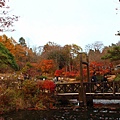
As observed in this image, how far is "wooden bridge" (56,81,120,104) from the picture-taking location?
15.4 meters

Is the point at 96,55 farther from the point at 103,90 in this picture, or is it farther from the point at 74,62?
the point at 103,90

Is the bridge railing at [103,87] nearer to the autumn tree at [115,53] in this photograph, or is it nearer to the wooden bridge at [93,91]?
the wooden bridge at [93,91]

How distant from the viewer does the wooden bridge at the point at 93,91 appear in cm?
1545

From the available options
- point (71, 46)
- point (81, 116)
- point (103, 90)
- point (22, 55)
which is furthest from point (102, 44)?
point (81, 116)

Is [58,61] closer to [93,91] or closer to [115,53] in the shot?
[93,91]

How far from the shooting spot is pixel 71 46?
39.4m

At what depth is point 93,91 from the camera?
16.6 m

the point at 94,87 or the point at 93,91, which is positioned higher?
the point at 94,87

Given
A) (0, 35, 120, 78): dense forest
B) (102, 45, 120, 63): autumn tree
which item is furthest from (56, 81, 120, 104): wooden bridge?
(0, 35, 120, 78): dense forest

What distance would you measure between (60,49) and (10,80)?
76.2 feet

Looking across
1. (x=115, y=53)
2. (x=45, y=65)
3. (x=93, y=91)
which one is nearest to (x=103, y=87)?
(x=93, y=91)

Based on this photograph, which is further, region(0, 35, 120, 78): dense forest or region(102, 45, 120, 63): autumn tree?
region(0, 35, 120, 78): dense forest

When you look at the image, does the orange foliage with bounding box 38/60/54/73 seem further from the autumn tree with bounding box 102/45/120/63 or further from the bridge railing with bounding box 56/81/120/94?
the autumn tree with bounding box 102/45/120/63

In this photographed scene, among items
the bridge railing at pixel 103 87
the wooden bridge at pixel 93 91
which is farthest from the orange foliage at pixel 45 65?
the bridge railing at pixel 103 87
